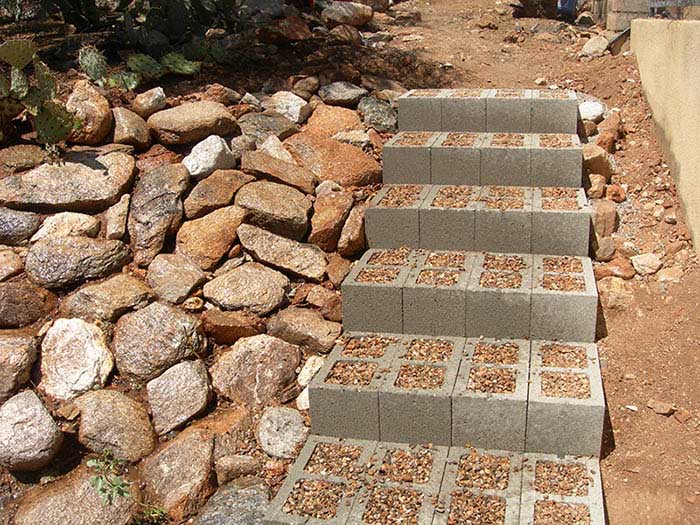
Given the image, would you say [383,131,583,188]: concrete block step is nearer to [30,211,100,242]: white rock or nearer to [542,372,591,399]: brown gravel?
[542,372,591,399]: brown gravel

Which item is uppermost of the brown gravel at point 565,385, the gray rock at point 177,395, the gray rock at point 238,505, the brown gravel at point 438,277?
the brown gravel at point 438,277

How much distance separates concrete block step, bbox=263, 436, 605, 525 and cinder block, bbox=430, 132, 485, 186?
7.15 ft

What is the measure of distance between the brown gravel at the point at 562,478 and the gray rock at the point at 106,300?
237 cm

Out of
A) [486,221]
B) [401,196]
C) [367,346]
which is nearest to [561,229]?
[486,221]

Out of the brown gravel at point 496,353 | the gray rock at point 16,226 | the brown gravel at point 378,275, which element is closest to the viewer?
the brown gravel at point 496,353

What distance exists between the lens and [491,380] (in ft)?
11.9

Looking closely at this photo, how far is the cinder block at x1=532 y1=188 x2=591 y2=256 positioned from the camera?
4.41m

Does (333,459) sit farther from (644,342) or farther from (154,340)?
(644,342)

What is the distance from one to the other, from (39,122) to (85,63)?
91 cm

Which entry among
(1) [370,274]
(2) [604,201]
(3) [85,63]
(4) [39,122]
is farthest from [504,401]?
(3) [85,63]

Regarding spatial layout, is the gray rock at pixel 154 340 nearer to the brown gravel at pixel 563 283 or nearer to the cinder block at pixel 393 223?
the cinder block at pixel 393 223

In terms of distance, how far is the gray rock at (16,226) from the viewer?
4359 mm

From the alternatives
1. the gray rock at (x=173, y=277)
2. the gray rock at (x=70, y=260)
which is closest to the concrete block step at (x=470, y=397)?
the gray rock at (x=173, y=277)

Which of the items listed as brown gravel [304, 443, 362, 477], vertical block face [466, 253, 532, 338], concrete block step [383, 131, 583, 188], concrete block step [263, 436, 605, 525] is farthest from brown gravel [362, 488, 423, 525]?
concrete block step [383, 131, 583, 188]
